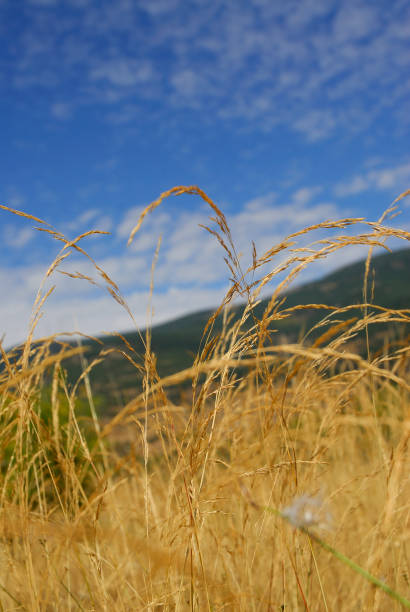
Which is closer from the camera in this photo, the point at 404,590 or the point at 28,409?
the point at 28,409

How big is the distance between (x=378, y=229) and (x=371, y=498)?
5.85 feet

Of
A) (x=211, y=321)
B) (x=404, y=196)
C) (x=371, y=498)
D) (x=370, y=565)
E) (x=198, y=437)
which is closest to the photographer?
(x=370, y=565)

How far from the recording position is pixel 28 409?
3.49ft

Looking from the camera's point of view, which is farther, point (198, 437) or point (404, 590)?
point (404, 590)

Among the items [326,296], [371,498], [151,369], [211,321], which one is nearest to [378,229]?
[211,321]

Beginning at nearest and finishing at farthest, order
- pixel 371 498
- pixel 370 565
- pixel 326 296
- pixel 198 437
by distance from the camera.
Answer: pixel 370 565 < pixel 198 437 < pixel 371 498 < pixel 326 296

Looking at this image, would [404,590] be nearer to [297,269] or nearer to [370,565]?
[370,565]

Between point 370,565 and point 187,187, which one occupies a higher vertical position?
point 187,187

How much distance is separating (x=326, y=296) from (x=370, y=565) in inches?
3629

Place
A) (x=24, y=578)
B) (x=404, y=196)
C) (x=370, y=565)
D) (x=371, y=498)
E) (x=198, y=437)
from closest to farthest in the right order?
(x=370, y=565)
(x=198, y=437)
(x=404, y=196)
(x=24, y=578)
(x=371, y=498)

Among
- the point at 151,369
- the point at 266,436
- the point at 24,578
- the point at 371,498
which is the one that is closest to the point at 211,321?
the point at 151,369

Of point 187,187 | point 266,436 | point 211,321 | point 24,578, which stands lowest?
point 24,578

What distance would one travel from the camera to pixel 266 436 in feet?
3.21

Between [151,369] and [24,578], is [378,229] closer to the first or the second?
[151,369]
